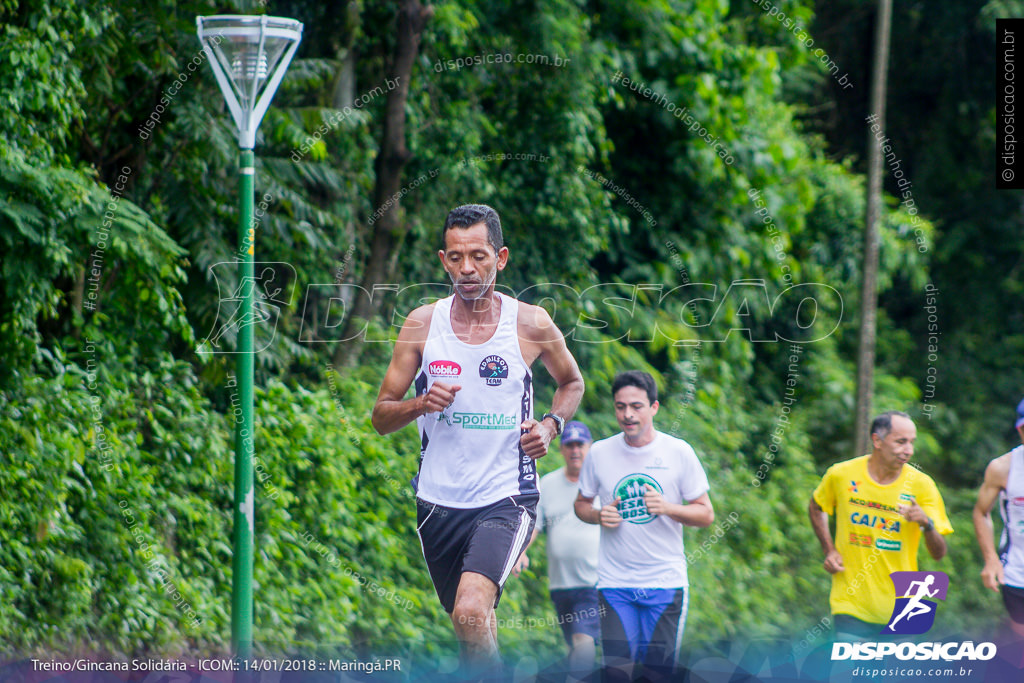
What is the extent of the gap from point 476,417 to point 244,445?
57.4 inches

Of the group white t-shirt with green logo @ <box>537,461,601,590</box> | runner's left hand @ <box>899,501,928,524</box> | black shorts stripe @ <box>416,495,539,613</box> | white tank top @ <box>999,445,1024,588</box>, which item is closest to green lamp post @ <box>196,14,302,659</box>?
black shorts stripe @ <box>416,495,539,613</box>

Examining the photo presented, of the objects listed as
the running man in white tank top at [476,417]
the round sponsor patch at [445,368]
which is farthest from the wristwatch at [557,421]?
the round sponsor patch at [445,368]

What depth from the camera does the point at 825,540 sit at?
5.60 metres

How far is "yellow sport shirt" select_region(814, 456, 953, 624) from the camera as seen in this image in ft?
17.8

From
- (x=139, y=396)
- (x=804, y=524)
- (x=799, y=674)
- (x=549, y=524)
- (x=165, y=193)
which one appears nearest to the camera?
(x=799, y=674)

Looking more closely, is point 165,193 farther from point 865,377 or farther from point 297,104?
point 865,377

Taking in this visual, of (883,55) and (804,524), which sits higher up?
(883,55)

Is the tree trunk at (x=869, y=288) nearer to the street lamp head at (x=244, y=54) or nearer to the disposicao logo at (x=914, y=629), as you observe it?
the disposicao logo at (x=914, y=629)

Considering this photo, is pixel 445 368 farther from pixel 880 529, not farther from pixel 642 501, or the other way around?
pixel 880 529

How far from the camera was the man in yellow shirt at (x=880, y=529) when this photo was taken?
5.39 meters

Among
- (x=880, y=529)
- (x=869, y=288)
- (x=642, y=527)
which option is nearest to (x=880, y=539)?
(x=880, y=529)

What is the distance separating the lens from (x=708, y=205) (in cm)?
1105

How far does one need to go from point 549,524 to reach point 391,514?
1.79 metres

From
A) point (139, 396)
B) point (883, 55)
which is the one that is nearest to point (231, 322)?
point (139, 396)
